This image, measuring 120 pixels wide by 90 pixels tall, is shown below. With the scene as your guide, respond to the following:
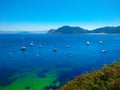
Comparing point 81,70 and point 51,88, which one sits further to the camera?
point 81,70

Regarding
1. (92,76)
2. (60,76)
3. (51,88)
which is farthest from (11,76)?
(92,76)

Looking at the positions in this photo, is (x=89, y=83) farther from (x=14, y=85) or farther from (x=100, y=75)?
(x=14, y=85)

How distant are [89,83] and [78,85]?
1.28 metres

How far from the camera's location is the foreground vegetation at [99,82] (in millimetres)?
23922

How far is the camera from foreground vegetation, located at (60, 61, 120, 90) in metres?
23.9

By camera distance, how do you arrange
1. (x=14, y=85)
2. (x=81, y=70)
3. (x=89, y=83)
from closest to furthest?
(x=89, y=83), (x=14, y=85), (x=81, y=70)

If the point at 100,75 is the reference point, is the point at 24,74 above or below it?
below

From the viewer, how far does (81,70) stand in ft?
205

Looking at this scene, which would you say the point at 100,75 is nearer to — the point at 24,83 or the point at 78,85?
the point at 78,85

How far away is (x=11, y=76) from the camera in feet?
181

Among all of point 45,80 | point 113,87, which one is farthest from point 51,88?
point 113,87

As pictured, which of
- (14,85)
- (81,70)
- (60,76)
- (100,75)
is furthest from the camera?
(81,70)

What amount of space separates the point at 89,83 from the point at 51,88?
1933 centimetres

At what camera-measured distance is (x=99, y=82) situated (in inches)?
977
